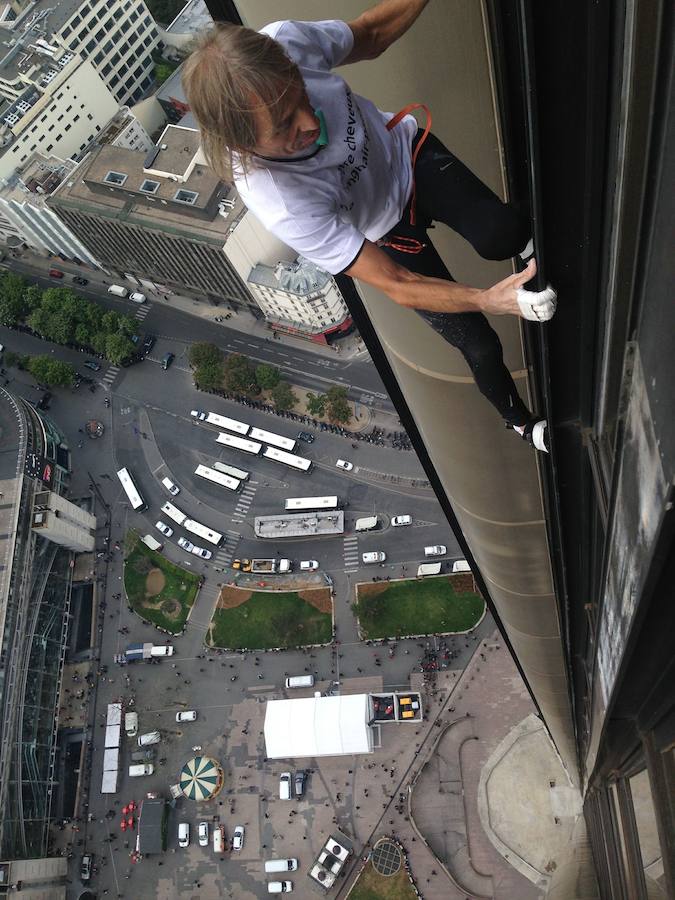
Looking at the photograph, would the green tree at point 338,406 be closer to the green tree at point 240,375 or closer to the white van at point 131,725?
the green tree at point 240,375

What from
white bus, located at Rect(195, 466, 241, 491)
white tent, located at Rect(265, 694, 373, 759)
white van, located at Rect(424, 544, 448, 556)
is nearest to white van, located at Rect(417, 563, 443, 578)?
white van, located at Rect(424, 544, 448, 556)

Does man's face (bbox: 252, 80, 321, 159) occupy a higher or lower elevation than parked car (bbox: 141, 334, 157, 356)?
lower

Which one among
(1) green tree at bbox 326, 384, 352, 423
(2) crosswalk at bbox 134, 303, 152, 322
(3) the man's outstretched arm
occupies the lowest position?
(3) the man's outstretched arm

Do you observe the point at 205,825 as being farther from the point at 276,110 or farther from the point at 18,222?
the point at 18,222

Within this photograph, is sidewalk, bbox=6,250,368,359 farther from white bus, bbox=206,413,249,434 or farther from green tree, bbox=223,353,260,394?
white bus, bbox=206,413,249,434

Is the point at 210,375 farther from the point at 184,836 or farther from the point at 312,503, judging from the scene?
the point at 184,836

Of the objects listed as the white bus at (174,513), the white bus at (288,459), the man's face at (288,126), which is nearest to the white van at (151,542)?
the white bus at (174,513)

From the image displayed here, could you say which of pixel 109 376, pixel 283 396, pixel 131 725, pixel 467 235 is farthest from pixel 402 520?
pixel 467 235
